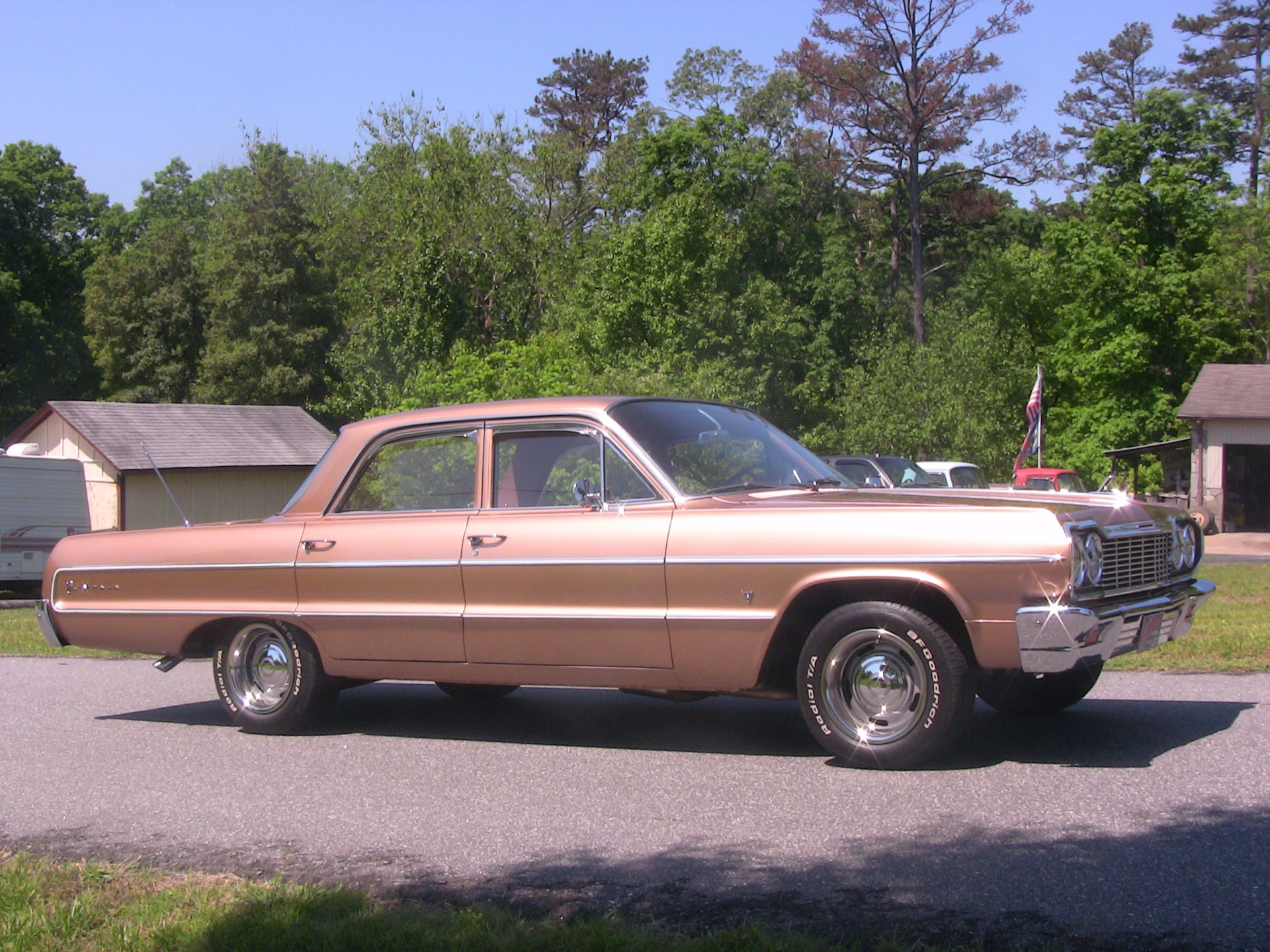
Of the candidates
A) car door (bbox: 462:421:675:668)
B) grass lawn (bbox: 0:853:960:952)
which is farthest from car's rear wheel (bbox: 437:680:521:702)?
grass lawn (bbox: 0:853:960:952)

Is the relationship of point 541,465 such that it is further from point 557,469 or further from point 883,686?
point 883,686

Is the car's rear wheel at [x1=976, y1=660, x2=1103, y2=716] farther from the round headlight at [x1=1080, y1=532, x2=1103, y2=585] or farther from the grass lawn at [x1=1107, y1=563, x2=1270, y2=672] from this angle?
the round headlight at [x1=1080, y1=532, x2=1103, y2=585]

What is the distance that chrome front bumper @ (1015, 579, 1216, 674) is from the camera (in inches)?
208

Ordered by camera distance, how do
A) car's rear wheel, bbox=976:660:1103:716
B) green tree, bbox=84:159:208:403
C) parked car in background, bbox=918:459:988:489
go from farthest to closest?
green tree, bbox=84:159:208:403
parked car in background, bbox=918:459:988:489
car's rear wheel, bbox=976:660:1103:716

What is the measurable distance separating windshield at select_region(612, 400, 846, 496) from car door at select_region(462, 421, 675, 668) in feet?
0.59

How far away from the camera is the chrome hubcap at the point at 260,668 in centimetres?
733

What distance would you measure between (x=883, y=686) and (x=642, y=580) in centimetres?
119

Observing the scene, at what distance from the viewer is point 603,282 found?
35.4 metres

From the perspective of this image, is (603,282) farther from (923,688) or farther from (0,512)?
(923,688)

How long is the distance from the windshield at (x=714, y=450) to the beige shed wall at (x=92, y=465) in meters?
34.1

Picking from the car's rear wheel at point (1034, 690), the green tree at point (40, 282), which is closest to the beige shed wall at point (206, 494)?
the green tree at point (40, 282)

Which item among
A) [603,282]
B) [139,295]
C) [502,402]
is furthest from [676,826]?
[139,295]

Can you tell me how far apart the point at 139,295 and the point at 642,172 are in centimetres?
2206

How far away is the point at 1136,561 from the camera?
5.92 m
